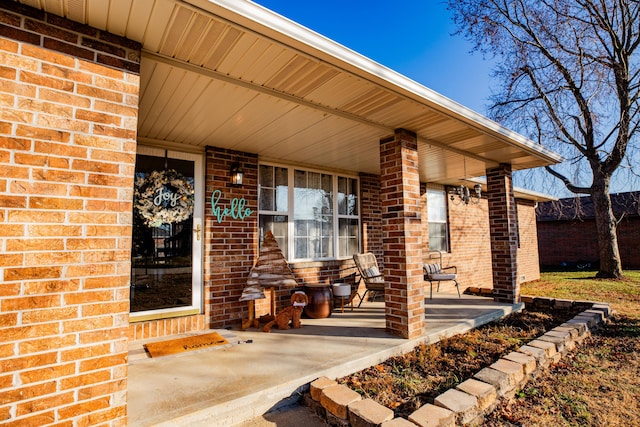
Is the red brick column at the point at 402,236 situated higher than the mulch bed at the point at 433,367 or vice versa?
the red brick column at the point at 402,236

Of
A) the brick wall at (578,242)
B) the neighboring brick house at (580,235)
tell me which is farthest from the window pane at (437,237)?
the brick wall at (578,242)

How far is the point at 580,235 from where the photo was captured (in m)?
15.9

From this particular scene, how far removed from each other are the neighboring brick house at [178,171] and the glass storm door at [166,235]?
0.02 meters

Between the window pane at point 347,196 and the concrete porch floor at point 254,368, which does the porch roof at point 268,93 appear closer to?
the window pane at point 347,196

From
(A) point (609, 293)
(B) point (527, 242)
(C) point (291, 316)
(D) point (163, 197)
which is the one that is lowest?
(A) point (609, 293)

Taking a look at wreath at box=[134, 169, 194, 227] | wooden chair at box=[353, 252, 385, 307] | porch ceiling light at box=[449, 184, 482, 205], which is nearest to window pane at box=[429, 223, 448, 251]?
porch ceiling light at box=[449, 184, 482, 205]

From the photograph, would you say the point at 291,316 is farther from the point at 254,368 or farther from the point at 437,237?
the point at 437,237

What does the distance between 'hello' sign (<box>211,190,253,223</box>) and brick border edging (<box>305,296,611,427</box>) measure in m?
2.59

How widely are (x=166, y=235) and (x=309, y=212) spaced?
90.9 inches

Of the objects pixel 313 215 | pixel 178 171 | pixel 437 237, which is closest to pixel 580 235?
pixel 437 237

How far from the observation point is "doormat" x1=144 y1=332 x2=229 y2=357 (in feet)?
10.8

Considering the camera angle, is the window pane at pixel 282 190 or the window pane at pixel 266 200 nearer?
the window pane at pixel 266 200

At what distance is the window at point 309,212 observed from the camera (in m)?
5.09

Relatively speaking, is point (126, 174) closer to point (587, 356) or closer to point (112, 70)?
point (112, 70)
